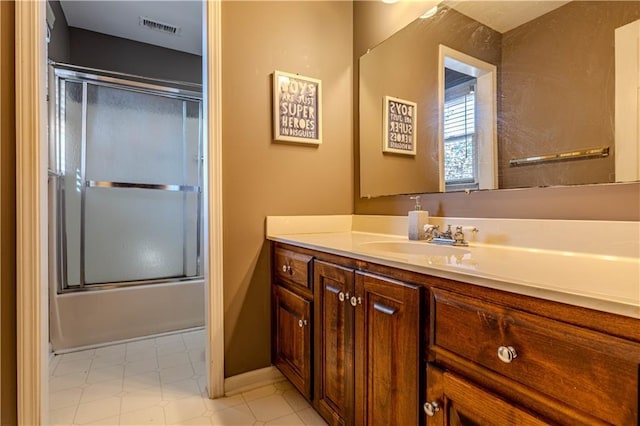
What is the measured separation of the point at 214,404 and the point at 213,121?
1350mm

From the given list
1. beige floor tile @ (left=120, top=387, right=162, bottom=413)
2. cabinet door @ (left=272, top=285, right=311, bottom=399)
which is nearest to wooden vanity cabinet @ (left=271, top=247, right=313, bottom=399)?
cabinet door @ (left=272, top=285, right=311, bottom=399)

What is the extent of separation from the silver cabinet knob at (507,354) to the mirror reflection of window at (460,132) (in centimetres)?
78

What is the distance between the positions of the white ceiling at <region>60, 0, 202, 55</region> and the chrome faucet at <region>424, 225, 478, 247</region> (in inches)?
91.3

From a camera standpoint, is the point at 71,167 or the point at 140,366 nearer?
the point at 140,366

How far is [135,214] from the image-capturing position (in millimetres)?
2551

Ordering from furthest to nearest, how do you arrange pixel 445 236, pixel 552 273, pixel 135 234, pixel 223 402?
pixel 135 234
pixel 223 402
pixel 445 236
pixel 552 273

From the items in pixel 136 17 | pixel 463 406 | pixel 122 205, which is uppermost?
pixel 136 17

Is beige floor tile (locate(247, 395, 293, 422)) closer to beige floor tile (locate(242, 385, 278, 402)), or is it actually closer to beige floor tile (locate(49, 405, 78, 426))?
beige floor tile (locate(242, 385, 278, 402))

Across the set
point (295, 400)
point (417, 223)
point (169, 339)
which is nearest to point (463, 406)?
point (417, 223)

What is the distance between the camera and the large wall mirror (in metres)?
0.90

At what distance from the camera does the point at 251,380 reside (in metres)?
1.62

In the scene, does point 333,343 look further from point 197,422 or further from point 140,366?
point 140,366

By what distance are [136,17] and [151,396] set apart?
264 centimetres

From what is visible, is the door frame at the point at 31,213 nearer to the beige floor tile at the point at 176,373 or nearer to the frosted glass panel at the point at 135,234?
the beige floor tile at the point at 176,373
